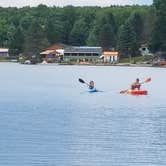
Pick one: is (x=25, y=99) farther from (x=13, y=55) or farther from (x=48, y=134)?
(x=13, y=55)

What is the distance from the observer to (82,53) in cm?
17938

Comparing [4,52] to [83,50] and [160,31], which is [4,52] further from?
[160,31]

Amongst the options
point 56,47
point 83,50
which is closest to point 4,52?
point 56,47

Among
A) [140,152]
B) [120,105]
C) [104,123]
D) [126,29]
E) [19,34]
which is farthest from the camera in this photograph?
[19,34]

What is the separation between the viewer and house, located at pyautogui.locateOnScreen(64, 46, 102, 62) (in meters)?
177

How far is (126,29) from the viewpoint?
162m

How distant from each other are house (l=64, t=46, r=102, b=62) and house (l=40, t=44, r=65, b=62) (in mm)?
1332

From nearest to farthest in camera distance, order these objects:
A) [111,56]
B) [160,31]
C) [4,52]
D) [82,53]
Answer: [160,31], [111,56], [82,53], [4,52]

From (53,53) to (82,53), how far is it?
23.4ft

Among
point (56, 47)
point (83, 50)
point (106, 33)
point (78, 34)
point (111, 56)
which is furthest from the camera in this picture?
point (78, 34)

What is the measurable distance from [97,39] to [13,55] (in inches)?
935

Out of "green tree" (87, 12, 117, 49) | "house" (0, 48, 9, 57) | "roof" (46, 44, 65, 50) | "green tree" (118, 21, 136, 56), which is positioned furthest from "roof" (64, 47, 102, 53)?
"house" (0, 48, 9, 57)

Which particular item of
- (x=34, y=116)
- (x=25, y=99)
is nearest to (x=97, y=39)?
(x=25, y=99)

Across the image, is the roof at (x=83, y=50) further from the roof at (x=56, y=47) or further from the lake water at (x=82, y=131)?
the lake water at (x=82, y=131)
